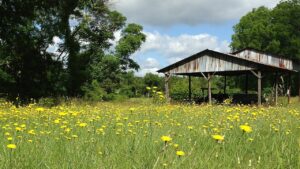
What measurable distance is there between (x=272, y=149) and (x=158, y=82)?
8060 cm

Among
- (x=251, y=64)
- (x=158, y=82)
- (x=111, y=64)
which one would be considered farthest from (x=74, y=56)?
(x=158, y=82)

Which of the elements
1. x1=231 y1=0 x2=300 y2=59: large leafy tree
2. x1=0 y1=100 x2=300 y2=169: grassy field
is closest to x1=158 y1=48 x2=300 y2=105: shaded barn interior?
x1=0 y1=100 x2=300 y2=169: grassy field

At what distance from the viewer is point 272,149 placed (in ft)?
13.2

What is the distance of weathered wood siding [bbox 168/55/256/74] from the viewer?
26.4m

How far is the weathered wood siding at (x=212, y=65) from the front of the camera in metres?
26.4

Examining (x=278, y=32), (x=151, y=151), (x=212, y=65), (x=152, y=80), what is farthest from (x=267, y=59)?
(x=152, y=80)

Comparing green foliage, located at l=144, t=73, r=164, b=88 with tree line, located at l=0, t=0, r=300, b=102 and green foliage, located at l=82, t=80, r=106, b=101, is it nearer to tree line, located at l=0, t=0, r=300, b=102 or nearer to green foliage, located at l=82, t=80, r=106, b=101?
tree line, located at l=0, t=0, r=300, b=102

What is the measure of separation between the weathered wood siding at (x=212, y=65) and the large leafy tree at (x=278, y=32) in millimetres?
27321

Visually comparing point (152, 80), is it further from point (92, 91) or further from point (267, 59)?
point (267, 59)

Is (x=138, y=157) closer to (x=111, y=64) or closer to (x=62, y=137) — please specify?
(x=62, y=137)

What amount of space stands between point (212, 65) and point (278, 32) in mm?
30007

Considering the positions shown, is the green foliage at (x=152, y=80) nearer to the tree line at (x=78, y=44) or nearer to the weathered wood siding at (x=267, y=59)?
the tree line at (x=78, y=44)

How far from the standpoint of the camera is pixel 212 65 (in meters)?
28.0

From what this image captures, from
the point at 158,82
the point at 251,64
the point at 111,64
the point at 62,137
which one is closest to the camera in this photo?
the point at 62,137
